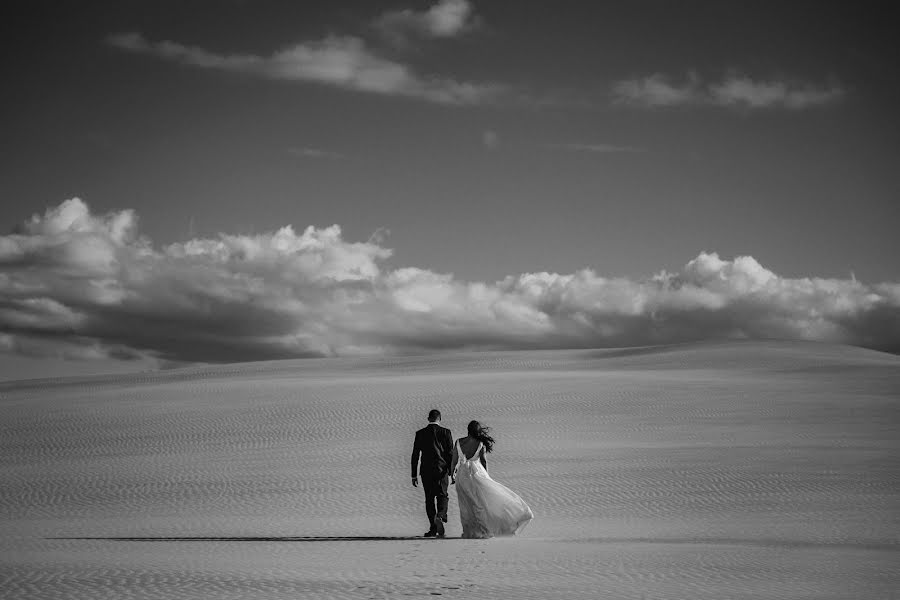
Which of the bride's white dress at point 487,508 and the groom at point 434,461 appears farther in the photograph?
the groom at point 434,461

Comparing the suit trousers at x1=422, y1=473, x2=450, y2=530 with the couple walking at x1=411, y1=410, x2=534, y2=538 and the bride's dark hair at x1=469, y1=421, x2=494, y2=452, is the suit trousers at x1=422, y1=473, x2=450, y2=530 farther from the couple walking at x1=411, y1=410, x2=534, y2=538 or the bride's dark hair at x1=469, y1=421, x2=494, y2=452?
the bride's dark hair at x1=469, y1=421, x2=494, y2=452

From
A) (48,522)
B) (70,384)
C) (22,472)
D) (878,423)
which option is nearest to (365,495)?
(48,522)

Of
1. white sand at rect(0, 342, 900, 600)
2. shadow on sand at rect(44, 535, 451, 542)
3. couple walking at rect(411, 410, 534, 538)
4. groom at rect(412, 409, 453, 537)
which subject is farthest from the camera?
groom at rect(412, 409, 453, 537)

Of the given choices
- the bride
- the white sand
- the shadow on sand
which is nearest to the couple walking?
the bride

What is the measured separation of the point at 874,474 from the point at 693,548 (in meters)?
8.17

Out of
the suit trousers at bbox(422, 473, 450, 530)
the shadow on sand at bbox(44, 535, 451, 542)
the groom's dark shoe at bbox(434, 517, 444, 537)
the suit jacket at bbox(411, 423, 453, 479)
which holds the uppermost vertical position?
the suit jacket at bbox(411, 423, 453, 479)

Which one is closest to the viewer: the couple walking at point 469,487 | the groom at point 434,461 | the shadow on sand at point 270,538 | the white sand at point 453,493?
the white sand at point 453,493

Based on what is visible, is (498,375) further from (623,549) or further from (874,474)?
(623,549)

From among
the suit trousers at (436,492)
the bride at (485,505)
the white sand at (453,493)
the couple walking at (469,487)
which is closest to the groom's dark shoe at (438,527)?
the couple walking at (469,487)

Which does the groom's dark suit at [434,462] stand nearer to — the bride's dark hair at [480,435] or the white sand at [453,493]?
the bride's dark hair at [480,435]

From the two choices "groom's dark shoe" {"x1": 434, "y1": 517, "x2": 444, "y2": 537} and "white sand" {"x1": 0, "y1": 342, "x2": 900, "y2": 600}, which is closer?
"white sand" {"x1": 0, "y1": 342, "x2": 900, "y2": 600}

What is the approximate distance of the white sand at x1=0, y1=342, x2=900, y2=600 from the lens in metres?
8.57

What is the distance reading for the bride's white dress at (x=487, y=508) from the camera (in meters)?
11.6

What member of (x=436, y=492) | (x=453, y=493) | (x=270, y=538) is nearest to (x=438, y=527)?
(x=436, y=492)
